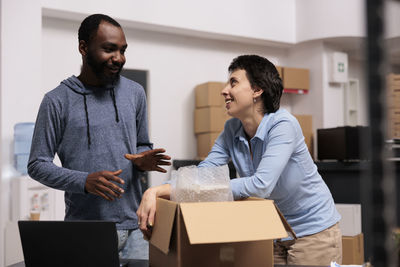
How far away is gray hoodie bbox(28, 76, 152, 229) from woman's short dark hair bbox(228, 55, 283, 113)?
45cm

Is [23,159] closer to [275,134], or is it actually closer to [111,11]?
[111,11]

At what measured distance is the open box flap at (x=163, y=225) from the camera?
39.9 inches

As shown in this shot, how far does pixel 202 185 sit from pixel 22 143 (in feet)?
8.90

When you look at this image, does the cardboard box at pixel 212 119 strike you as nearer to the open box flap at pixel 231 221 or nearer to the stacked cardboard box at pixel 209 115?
the stacked cardboard box at pixel 209 115

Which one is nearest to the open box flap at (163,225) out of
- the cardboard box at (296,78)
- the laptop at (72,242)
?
the laptop at (72,242)

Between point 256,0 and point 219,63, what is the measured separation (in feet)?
2.61

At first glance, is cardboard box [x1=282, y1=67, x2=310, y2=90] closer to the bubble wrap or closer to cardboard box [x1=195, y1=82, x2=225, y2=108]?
cardboard box [x1=195, y1=82, x2=225, y2=108]

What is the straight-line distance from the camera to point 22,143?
11.4ft

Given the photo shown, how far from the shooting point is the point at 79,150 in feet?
4.67

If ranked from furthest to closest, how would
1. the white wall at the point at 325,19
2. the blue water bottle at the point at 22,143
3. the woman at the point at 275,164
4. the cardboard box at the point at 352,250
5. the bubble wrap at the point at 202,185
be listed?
1. the white wall at the point at 325,19
2. the blue water bottle at the point at 22,143
3. the cardboard box at the point at 352,250
4. the woman at the point at 275,164
5. the bubble wrap at the point at 202,185

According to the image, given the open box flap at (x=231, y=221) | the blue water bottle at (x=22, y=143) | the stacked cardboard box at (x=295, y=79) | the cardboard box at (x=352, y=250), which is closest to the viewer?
the open box flap at (x=231, y=221)

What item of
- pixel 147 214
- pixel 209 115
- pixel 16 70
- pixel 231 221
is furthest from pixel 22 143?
pixel 231 221

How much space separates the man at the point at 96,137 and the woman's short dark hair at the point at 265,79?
1.45 ft

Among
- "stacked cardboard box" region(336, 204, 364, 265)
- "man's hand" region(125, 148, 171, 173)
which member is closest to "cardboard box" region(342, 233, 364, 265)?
"stacked cardboard box" region(336, 204, 364, 265)
